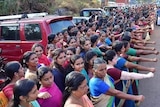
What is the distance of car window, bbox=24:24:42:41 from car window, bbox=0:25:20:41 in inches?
11.2

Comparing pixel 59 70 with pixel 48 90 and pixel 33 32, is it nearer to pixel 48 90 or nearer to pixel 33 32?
pixel 48 90

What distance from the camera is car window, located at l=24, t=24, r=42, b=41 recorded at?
6.71 metres

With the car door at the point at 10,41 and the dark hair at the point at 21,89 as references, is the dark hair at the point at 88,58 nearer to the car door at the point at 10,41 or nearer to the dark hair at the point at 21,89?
the dark hair at the point at 21,89

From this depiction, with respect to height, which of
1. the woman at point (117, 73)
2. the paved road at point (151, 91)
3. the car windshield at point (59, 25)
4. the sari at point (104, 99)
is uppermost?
the car windshield at point (59, 25)

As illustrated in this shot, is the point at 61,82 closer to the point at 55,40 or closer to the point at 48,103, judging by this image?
the point at 48,103

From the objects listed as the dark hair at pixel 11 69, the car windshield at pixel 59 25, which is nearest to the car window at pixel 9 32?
the car windshield at pixel 59 25

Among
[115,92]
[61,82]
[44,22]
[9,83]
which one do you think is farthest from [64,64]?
[44,22]

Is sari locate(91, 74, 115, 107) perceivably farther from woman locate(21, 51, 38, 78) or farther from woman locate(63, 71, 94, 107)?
woman locate(21, 51, 38, 78)


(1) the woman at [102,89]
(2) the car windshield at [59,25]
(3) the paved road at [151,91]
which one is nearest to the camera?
(1) the woman at [102,89]

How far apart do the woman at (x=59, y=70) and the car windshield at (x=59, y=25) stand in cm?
276

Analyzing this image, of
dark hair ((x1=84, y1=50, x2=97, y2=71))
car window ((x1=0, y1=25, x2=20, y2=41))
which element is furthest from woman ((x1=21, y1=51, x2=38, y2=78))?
car window ((x1=0, y1=25, x2=20, y2=41))

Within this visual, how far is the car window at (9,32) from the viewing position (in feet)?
22.9

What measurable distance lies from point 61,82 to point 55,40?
221 cm

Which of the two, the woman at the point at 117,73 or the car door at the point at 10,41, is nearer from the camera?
the woman at the point at 117,73
